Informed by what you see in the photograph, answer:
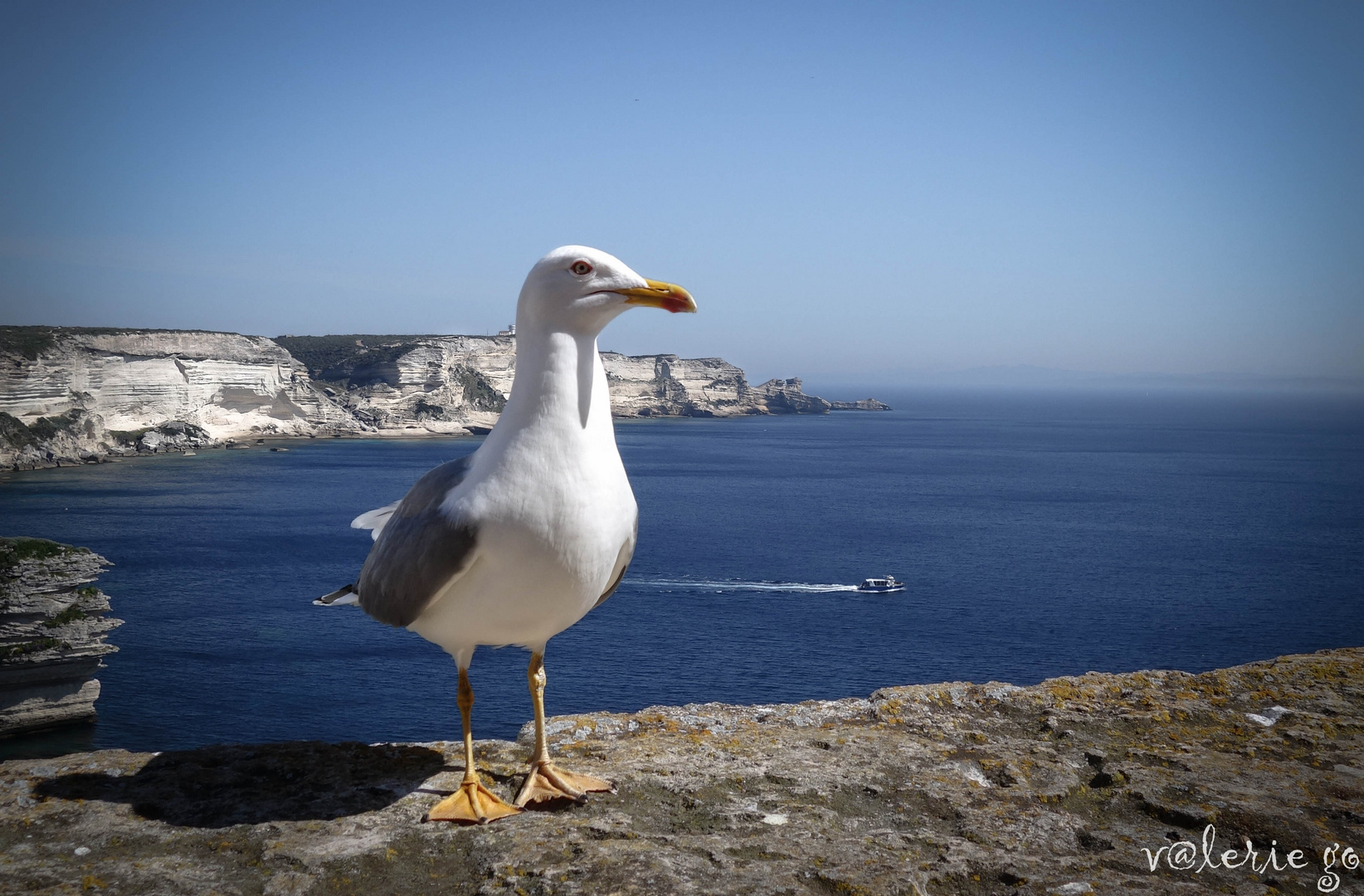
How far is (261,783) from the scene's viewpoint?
3352 mm

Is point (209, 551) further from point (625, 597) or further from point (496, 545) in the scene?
point (496, 545)

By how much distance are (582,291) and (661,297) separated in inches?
11.2

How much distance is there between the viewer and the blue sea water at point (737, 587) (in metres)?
25.3

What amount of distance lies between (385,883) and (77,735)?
2476 centimetres

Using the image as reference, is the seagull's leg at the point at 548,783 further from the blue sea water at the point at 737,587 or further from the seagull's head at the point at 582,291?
the blue sea water at the point at 737,587

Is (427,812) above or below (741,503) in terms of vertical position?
above

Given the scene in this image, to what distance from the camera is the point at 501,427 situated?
328cm

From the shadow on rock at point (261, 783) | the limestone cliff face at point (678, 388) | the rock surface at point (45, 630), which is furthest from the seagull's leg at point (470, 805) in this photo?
the limestone cliff face at point (678, 388)

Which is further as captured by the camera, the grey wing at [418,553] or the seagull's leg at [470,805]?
the grey wing at [418,553]

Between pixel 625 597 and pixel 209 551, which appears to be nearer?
pixel 625 597

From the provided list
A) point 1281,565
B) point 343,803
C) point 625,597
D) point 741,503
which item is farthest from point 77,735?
point 1281,565

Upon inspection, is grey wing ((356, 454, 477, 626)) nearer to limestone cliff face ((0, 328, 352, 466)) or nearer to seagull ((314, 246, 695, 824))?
seagull ((314, 246, 695, 824))

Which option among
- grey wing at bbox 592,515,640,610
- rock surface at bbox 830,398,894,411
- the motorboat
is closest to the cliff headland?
the motorboat

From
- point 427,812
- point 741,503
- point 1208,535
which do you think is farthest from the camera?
point 741,503
